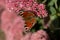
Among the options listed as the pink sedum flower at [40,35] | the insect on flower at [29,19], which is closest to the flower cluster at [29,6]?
the insect on flower at [29,19]

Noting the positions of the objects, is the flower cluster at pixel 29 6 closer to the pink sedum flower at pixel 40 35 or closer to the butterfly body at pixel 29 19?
the butterfly body at pixel 29 19

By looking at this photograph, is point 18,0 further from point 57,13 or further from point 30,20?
point 57,13

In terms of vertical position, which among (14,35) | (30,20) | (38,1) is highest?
(38,1)

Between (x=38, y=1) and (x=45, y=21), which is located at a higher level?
(x=38, y=1)

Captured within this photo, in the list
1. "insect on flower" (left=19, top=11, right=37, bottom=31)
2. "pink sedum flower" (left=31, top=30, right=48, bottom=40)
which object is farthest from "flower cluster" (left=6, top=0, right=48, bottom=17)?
"pink sedum flower" (left=31, top=30, right=48, bottom=40)

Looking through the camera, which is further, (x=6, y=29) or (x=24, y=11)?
(x=6, y=29)

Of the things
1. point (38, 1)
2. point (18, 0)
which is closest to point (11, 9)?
point (18, 0)

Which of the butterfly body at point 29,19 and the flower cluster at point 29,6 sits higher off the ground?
the flower cluster at point 29,6
